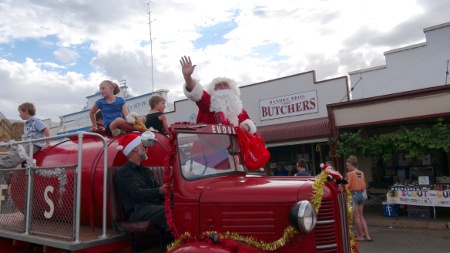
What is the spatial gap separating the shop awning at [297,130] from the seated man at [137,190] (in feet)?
29.9

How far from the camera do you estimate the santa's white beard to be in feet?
16.9

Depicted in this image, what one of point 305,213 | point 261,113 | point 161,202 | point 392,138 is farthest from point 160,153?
point 261,113

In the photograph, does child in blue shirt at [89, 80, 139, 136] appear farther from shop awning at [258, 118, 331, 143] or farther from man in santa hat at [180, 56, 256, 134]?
shop awning at [258, 118, 331, 143]

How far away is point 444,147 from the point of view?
9.95 meters

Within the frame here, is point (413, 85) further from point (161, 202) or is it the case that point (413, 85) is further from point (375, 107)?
point (161, 202)

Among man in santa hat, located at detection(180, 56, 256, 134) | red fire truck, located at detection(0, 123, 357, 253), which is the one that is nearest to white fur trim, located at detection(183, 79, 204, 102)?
man in santa hat, located at detection(180, 56, 256, 134)

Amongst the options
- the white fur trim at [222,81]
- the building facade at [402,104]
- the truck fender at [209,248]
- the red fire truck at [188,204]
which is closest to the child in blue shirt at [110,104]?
→ the red fire truck at [188,204]

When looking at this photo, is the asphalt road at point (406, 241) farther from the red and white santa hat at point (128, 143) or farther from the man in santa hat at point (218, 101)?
the red and white santa hat at point (128, 143)

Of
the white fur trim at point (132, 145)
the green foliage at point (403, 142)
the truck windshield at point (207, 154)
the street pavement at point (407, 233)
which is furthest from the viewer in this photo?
the green foliage at point (403, 142)

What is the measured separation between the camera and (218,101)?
16.9 feet

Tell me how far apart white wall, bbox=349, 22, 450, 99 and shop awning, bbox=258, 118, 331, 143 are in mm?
2185

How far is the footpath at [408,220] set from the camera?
9.73 meters

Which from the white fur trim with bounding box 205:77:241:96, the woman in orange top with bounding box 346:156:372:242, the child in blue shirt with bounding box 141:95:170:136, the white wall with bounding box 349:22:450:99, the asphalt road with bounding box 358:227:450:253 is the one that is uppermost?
the white wall with bounding box 349:22:450:99

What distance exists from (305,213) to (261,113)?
495 inches
